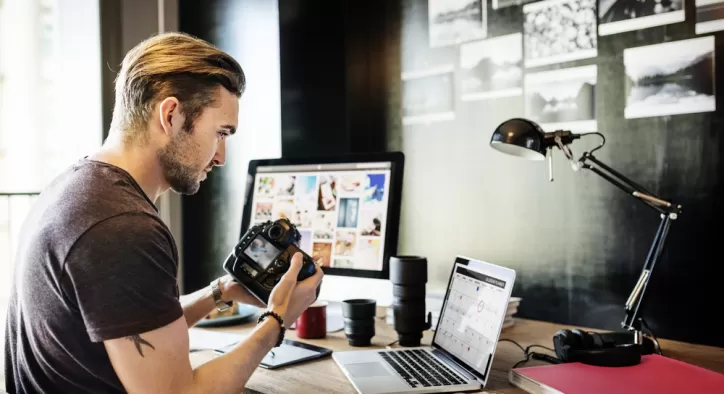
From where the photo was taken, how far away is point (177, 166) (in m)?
1.08

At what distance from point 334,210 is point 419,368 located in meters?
0.55

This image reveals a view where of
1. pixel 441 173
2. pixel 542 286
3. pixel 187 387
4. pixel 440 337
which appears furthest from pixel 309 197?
pixel 187 387

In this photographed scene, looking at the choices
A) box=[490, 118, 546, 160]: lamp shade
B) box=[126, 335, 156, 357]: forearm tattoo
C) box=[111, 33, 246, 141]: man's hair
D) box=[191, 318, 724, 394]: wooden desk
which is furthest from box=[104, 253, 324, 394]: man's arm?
box=[490, 118, 546, 160]: lamp shade

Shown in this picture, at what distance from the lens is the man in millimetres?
836

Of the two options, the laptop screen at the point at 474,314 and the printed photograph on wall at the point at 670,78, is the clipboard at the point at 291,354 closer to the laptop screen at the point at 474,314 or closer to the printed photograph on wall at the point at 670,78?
the laptop screen at the point at 474,314

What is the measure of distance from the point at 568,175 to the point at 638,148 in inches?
7.1

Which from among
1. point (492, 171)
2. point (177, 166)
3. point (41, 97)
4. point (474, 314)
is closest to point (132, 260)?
point (177, 166)

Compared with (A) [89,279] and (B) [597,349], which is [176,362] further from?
(B) [597,349]

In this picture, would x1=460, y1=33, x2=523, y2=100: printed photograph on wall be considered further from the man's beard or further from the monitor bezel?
the man's beard

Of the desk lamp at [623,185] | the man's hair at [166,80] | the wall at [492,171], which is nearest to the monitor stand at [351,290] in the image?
the wall at [492,171]

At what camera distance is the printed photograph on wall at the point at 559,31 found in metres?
1.53

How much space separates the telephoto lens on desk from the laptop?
0.06m

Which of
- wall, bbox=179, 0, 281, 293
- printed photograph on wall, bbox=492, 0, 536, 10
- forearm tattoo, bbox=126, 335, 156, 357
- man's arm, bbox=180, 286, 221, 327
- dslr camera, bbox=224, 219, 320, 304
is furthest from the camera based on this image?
wall, bbox=179, 0, 281, 293

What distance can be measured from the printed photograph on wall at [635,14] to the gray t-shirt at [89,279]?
3.75 feet
